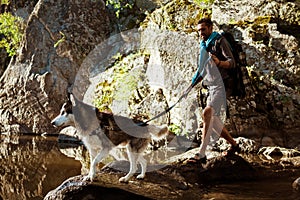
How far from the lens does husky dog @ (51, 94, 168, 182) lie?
233 inches

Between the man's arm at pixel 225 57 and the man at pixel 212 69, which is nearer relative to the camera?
the man's arm at pixel 225 57

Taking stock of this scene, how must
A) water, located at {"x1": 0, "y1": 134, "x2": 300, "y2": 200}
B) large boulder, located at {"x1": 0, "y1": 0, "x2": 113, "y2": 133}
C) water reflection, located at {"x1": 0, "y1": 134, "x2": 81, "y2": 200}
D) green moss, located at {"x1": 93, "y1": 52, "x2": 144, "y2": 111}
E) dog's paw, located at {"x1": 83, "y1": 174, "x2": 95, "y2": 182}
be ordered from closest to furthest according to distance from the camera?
dog's paw, located at {"x1": 83, "y1": 174, "x2": 95, "y2": 182}, water, located at {"x1": 0, "y1": 134, "x2": 300, "y2": 200}, water reflection, located at {"x1": 0, "y1": 134, "x2": 81, "y2": 200}, green moss, located at {"x1": 93, "y1": 52, "x2": 144, "y2": 111}, large boulder, located at {"x1": 0, "y1": 0, "x2": 113, "y2": 133}

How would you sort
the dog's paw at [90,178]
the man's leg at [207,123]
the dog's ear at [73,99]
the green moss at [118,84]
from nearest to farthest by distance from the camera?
the dog's paw at [90,178]
the dog's ear at [73,99]
the man's leg at [207,123]
the green moss at [118,84]

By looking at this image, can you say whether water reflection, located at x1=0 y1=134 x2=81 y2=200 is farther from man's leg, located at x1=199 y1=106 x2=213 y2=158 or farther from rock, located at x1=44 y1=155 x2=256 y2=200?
man's leg, located at x1=199 y1=106 x2=213 y2=158

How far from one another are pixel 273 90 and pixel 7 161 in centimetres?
837

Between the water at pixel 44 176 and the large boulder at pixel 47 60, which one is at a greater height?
the large boulder at pixel 47 60

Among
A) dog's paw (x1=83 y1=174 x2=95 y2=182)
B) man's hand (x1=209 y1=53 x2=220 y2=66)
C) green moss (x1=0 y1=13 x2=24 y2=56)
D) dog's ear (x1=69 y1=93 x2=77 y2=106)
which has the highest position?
green moss (x1=0 y1=13 x2=24 y2=56)

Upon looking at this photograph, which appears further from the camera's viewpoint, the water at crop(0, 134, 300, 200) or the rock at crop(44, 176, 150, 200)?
the water at crop(0, 134, 300, 200)

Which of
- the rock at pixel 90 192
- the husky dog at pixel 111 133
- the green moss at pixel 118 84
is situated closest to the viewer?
the rock at pixel 90 192

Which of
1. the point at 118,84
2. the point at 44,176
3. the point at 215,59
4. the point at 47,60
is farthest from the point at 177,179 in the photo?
the point at 47,60

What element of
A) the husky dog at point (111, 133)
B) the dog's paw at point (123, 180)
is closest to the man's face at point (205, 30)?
the husky dog at point (111, 133)

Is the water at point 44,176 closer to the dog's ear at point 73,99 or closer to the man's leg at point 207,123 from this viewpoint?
the man's leg at point 207,123

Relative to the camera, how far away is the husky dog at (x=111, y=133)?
5930 millimetres

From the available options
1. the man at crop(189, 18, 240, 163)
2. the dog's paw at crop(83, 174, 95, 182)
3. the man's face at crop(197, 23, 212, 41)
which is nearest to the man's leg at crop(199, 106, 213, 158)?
the man at crop(189, 18, 240, 163)
